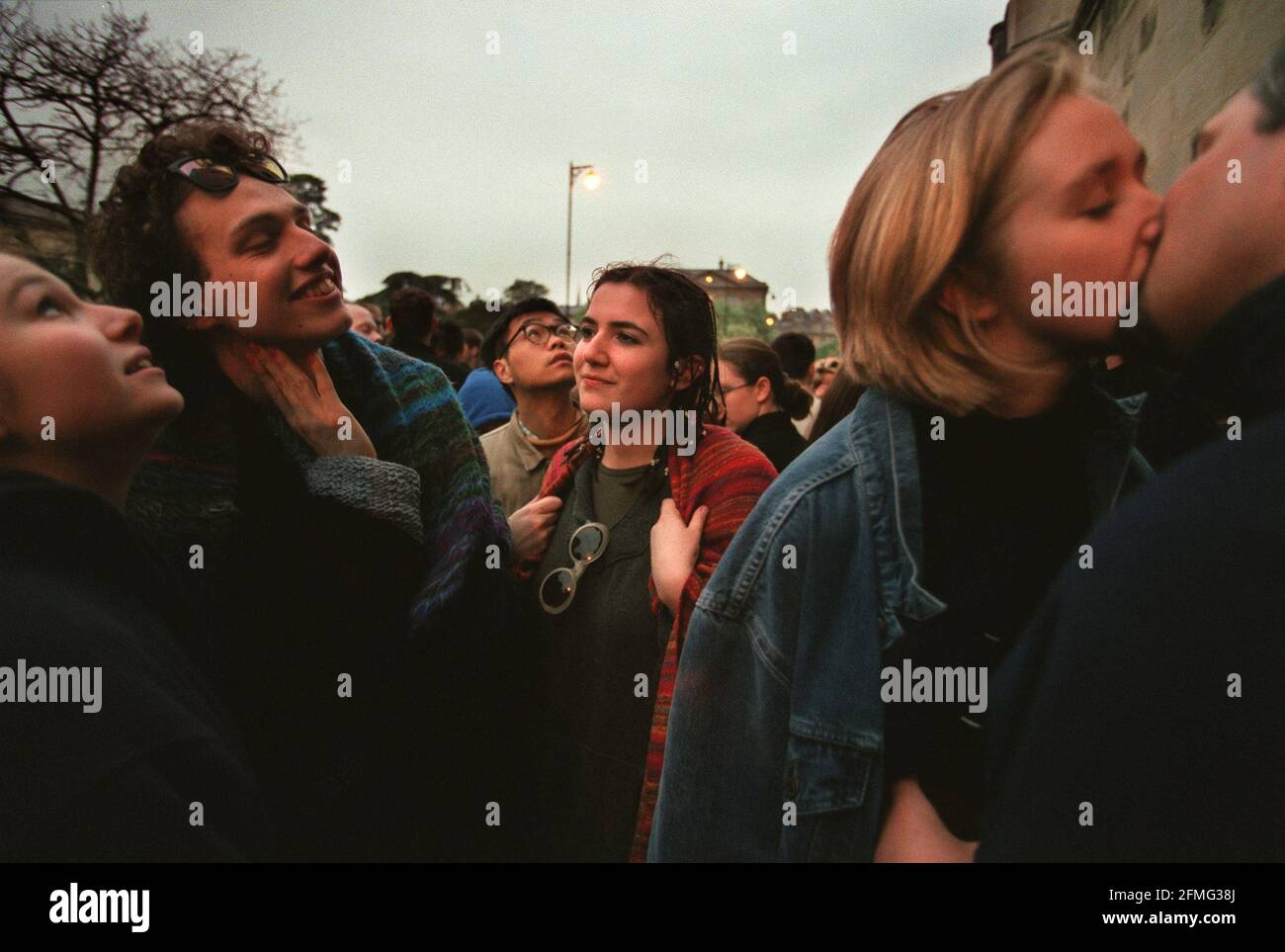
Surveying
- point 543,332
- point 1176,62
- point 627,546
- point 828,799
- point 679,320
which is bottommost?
point 828,799

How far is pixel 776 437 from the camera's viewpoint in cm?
311

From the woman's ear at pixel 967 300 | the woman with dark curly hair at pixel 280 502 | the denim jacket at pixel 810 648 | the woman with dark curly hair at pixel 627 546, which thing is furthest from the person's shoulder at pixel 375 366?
the woman's ear at pixel 967 300

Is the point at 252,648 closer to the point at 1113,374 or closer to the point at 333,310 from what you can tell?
the point at 333,310

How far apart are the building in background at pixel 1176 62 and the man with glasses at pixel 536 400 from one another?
1781 mm

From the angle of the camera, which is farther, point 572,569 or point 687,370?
point 687,370

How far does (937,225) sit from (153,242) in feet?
4.32

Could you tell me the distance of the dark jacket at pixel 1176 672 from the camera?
702 millimetres

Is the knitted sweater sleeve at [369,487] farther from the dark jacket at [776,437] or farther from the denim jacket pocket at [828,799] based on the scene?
the dark jacket at [776,437]

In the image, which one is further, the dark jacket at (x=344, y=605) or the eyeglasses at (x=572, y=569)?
the eyeglasses at (x=572, y=569)

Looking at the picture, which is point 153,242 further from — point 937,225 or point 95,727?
point 937,225

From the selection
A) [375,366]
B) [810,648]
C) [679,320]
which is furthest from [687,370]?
[810,648]

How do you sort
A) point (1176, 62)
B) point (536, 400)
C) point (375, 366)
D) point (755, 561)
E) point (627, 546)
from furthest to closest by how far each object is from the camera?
point (536, 400) < point (1176, 62) < point (627, 546) < point (375, 366) < point (755, 561)
